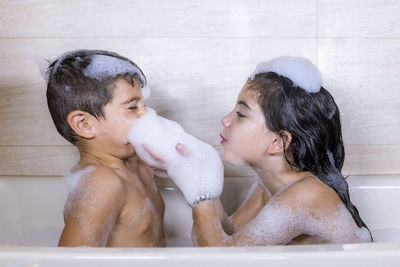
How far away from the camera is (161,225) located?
4.81ft

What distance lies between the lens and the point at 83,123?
1319 millimetres

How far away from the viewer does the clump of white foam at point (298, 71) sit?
1.35 m

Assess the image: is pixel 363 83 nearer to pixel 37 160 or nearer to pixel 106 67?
pixel 106 67

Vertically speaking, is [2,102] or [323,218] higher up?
[2,102]

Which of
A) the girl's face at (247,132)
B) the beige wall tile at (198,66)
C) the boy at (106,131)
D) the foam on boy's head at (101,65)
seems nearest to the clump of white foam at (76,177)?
the boy at (106,131)

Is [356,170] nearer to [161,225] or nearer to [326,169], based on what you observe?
[326,169]

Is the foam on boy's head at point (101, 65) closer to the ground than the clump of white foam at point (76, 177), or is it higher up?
higher up

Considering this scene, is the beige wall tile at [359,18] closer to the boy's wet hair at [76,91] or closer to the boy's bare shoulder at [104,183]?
the boy's wet hair at [76,91]

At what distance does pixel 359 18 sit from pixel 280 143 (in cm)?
76

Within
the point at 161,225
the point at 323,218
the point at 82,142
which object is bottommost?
the point at 161,225

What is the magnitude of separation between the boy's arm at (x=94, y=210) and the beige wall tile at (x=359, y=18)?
100 cm

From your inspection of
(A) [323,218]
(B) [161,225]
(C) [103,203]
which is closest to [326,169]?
(A) [323,218]

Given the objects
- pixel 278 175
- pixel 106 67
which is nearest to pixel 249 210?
pixel 278 175

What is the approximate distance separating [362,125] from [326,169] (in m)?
0.61
